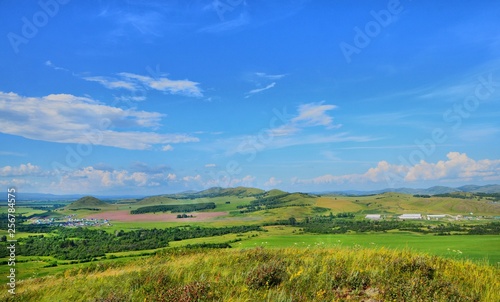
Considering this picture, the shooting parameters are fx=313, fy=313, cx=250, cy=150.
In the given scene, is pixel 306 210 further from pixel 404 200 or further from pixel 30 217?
pixel 30 217

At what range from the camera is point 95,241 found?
321 feet

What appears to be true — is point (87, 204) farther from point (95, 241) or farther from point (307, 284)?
point (307, 284)

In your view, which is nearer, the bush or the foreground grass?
the foreground grass

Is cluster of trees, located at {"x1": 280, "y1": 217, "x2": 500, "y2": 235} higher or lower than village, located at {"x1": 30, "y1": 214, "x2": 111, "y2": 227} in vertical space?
lower

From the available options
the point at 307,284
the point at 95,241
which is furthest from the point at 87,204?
the point at 307,284

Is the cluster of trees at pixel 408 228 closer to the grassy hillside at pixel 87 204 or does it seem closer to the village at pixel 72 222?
the village at pixel 72 222

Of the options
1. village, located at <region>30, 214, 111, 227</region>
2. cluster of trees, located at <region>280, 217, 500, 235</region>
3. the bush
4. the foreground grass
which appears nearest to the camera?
the foreground grass

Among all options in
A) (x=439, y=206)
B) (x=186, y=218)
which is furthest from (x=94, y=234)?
(x=439, y=206)

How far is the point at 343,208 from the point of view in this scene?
529 ft

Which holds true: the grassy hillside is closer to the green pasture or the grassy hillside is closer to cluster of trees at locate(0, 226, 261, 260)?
cluster of trees at locate(0, 226, 261, 260)

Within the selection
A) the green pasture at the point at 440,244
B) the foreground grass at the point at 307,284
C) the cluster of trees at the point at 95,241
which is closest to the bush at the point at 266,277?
the foreground grass at the point at 307,284

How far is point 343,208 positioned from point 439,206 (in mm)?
45880

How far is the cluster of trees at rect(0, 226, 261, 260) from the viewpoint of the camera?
71.8 m

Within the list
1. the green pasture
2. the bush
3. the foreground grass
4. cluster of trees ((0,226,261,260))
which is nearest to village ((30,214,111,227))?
cluster of trees ((0,226,261,260))
